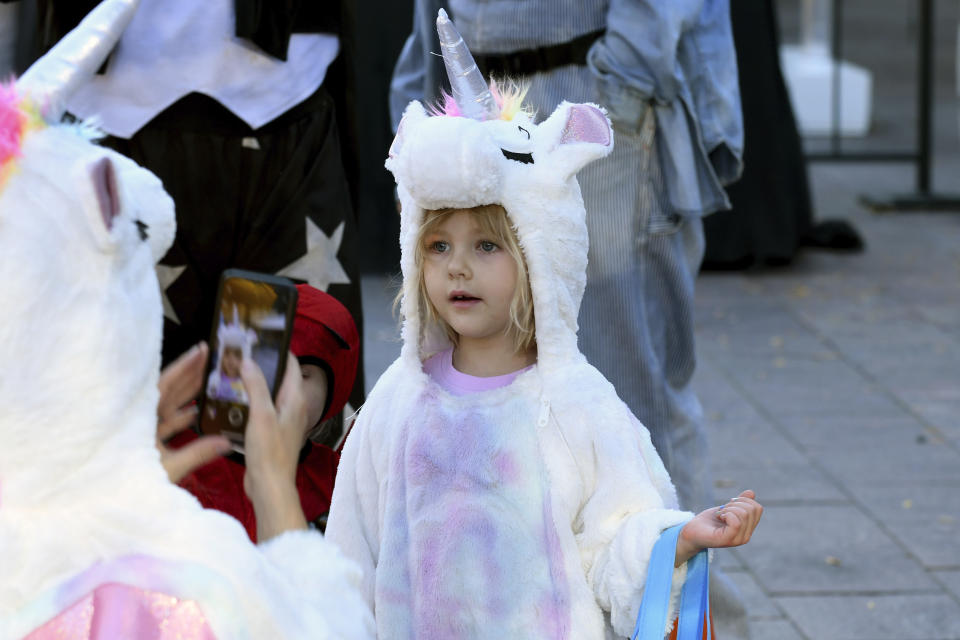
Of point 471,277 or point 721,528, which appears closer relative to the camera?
point 721,528

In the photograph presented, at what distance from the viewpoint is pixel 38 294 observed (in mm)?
1838

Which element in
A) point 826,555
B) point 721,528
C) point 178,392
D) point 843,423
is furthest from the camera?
point 843,423

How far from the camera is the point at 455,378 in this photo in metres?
2.94

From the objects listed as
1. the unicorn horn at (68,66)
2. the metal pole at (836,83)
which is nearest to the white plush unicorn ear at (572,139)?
the unicorn horn at (68,66)

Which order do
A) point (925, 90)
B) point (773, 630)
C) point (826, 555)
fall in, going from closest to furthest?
point (773, 630) → point (826, 555) → point (925, 90)

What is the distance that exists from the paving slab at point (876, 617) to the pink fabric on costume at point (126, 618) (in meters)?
2.86

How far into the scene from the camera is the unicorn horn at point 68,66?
1.93 meters

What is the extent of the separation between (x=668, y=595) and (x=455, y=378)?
24.5 inches

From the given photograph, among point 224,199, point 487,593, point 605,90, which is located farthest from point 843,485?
point 487,593

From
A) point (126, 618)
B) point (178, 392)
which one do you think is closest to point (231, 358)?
point (178, 392)

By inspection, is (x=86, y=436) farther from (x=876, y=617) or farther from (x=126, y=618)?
(x=876, y=617)

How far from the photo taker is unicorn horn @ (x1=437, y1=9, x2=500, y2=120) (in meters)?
2.87

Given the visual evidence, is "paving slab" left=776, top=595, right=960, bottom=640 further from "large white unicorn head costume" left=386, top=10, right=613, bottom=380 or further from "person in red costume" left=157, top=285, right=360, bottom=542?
"large white unicorn head costume" left=386, top=10, right=613, bottom=380

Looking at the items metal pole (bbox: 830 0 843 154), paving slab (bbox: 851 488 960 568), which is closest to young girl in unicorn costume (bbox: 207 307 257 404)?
paving slab (bbox: 851 488 960 568)
